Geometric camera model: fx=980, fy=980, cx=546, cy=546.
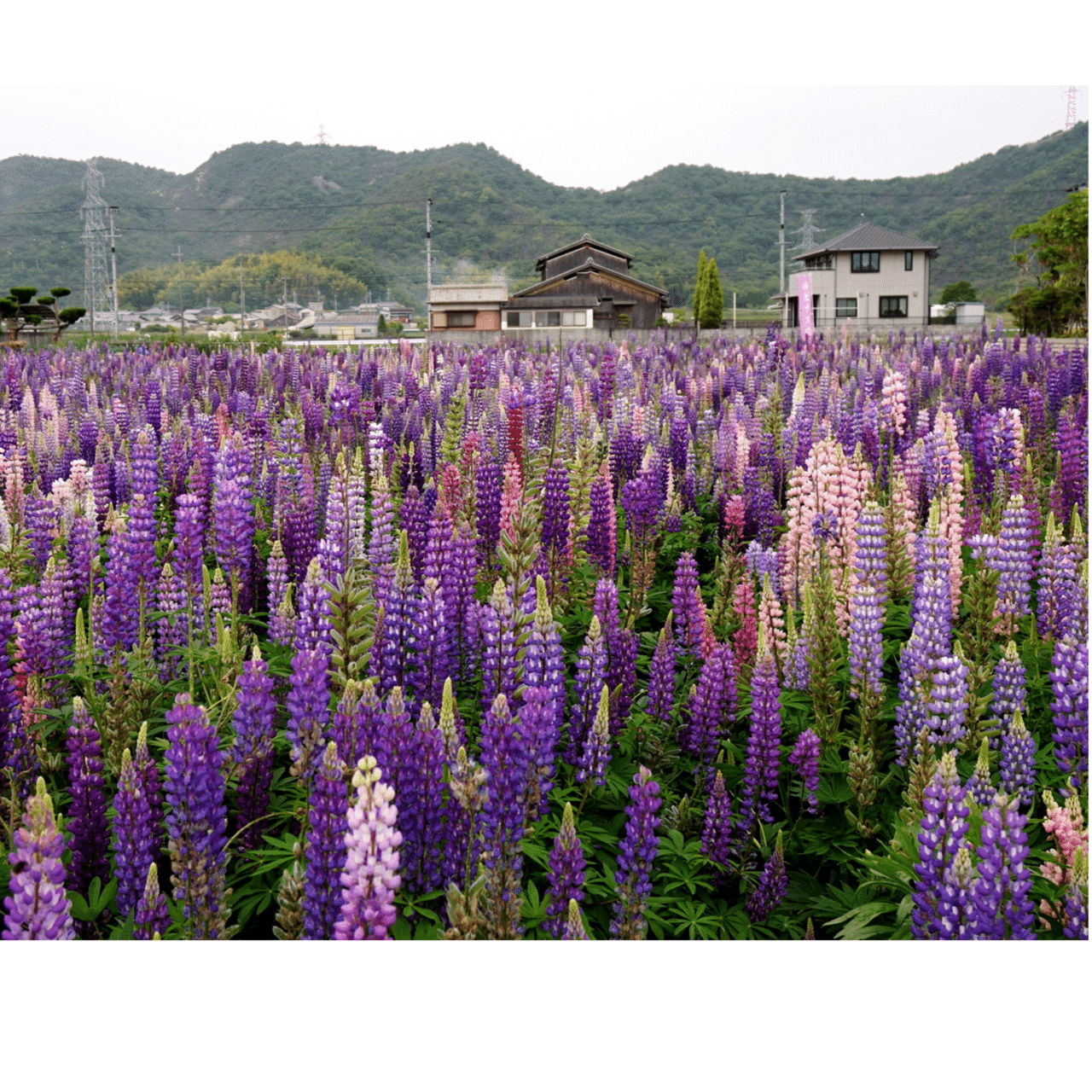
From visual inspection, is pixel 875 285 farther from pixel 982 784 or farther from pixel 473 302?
pixel 982 784

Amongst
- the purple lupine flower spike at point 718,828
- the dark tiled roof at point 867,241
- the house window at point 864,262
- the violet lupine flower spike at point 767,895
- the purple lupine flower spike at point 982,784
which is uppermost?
the dark tiled roof at point 867,241

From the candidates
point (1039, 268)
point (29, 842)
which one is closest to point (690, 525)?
point (29, 842)

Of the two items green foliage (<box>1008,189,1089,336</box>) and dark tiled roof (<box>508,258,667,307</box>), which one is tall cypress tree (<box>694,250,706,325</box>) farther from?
green foliage (<box>1008,189,1089,336</box>)

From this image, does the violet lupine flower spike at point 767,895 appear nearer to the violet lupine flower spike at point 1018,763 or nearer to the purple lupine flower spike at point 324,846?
the violet lupine flower spike at point 1018,763

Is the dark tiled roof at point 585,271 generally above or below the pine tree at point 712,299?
above

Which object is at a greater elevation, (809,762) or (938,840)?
(938,840)

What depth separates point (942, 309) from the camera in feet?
186

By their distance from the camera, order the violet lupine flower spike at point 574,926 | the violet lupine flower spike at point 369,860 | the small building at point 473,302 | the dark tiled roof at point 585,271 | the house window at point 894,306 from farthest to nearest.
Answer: the dark tiled roof at point 585,271 → the house window at point 894,306 → the small building at point 473,302 → the violet lupine flower spike at point 574,926 → the violet lupine flower spike at point 369,860

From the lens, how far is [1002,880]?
2.54m

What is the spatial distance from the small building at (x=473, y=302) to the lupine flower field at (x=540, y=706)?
4379cm

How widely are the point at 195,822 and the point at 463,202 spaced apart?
104 ft

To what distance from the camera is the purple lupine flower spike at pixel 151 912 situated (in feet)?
8.46

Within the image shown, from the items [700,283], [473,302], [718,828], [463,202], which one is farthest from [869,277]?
[718,828]

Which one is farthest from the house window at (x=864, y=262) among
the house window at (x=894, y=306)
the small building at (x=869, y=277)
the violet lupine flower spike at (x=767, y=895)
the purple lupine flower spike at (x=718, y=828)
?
the violet lupine flower spike at (x=767, y=895)
